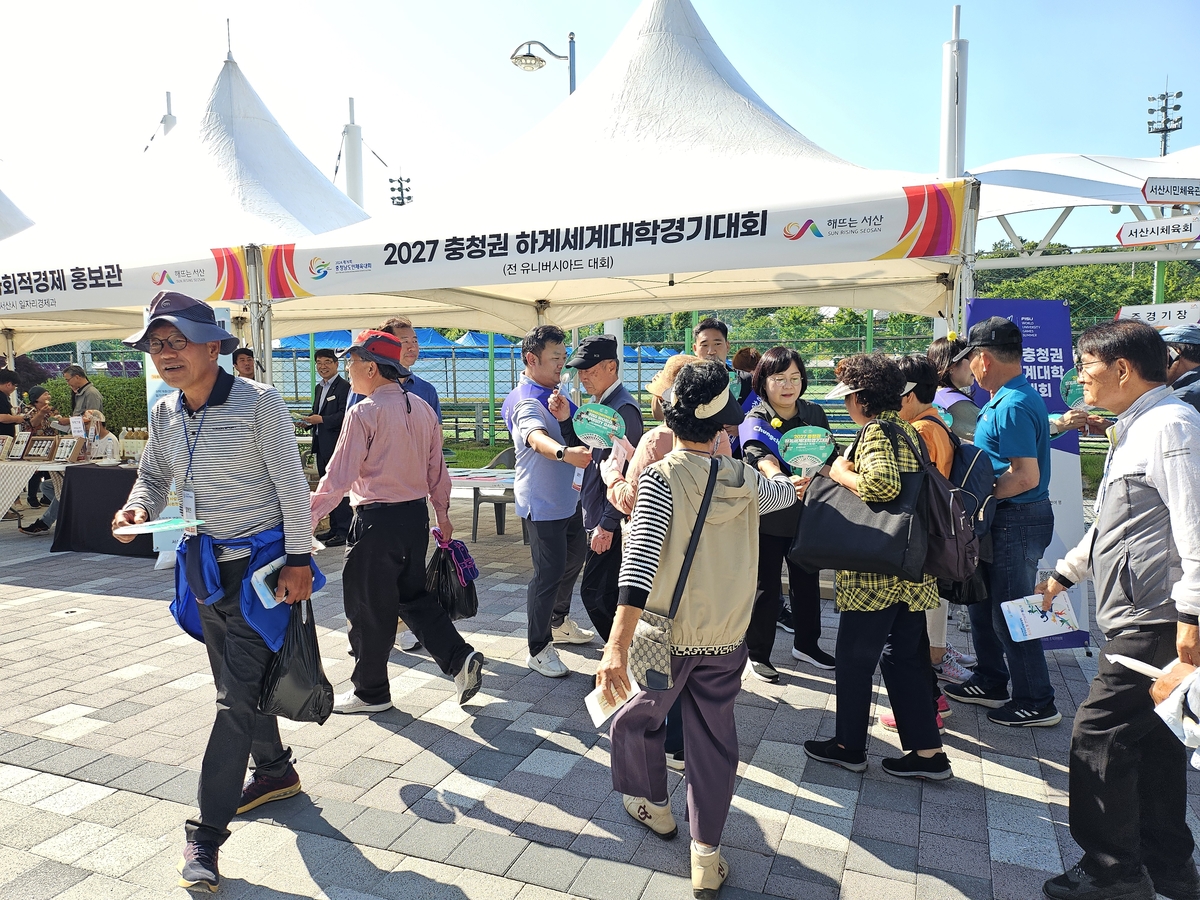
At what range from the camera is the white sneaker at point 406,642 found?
182 inches

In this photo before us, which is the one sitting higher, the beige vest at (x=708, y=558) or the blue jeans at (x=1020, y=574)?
the beige vest at (x=708, y=558)

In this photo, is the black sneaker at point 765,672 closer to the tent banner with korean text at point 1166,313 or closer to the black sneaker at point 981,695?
the black sneaker at point 981,695

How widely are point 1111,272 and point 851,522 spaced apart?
2491cm

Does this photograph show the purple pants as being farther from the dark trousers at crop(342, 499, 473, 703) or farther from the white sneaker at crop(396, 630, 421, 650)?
the white sneaker at crop(396, 630, 421, 650)

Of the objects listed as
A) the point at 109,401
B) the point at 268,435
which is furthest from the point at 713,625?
the point at 109,401

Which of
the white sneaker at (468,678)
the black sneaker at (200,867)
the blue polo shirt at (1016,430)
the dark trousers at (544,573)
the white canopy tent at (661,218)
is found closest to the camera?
the black sneaker at (200,867)

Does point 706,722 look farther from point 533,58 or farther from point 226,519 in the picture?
point 533,58

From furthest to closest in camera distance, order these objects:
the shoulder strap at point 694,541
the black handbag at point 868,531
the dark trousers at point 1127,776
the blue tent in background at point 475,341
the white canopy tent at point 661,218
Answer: the blue tent in background at point 475,341 < the white canopy tent at point 661,218 < the black handbag at point 868,531 < the shoulder strap at point 694,541 < the dark trousers at point 1127,776

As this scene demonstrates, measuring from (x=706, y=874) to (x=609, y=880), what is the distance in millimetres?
326

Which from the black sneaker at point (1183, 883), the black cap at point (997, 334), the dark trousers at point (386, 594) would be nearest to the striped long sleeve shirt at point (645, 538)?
the dark trousers at point (386, 594)

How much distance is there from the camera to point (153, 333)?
2.39m

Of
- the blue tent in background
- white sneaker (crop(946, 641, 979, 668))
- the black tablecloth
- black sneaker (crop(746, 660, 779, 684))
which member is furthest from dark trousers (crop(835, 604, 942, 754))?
the blue tent in background

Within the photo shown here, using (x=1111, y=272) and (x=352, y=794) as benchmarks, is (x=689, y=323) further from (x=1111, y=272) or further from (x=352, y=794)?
(x=1111, y=272)

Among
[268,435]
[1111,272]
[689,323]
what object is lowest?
[268,435]
